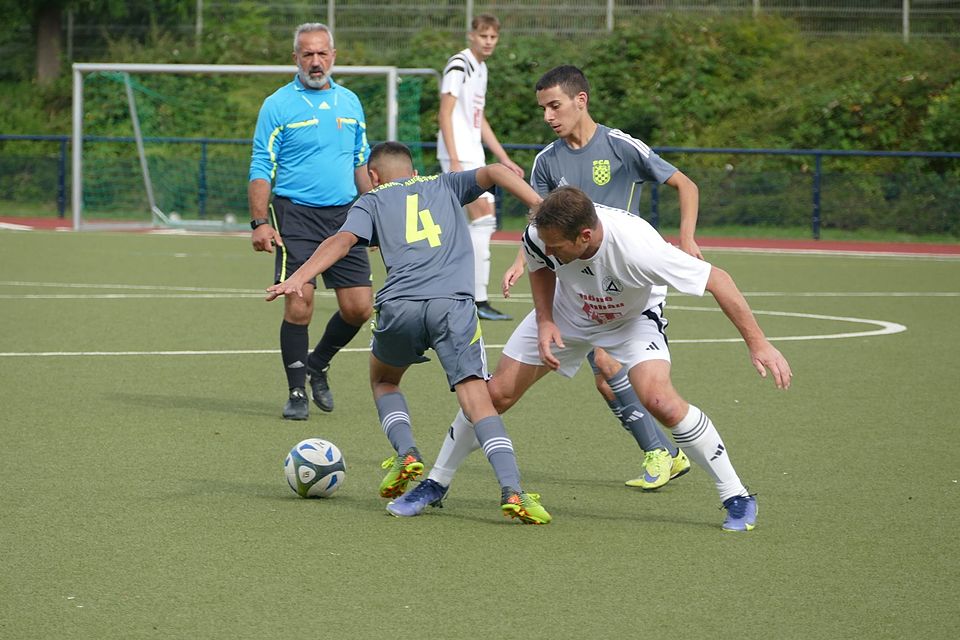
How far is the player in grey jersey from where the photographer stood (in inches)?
222

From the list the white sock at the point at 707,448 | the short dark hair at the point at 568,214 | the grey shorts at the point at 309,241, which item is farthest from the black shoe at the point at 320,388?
the short dark hair at the point at 568,214

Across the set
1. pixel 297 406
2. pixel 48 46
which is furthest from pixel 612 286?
pixel 48 46

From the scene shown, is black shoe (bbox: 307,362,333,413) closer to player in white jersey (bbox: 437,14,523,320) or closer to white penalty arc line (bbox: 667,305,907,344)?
white penalty arc line (bbox: 667,305,907,344)

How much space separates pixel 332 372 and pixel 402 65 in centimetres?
2166

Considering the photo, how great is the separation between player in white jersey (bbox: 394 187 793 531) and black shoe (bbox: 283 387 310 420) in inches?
85.2

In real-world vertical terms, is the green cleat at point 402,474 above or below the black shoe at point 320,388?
above

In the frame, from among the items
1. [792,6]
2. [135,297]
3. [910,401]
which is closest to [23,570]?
[910,401]

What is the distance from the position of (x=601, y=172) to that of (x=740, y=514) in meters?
1.83

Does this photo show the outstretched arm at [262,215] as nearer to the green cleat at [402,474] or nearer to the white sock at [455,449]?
the green cleat at [402,474]

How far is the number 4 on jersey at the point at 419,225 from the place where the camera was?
5887 millimetres

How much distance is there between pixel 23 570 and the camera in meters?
4.82

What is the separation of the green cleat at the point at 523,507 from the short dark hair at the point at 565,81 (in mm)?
1823

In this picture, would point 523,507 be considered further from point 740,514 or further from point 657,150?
point 657,150

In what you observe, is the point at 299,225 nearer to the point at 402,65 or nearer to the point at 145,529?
the point at 145,529
